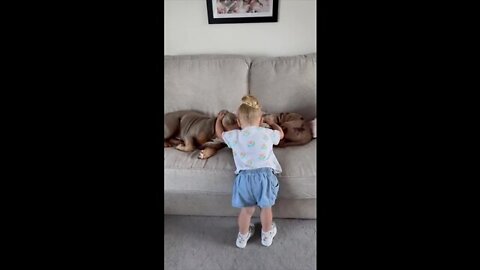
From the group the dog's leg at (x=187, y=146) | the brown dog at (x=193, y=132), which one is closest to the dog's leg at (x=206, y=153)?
the brown dog at (x=193, y=132)

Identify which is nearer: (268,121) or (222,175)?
(222,175)

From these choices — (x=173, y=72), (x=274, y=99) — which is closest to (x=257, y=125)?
(x=274, y=99)

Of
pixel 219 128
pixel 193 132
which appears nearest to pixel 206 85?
pixel 193 132

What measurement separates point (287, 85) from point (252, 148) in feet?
2.48

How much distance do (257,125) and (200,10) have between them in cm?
133

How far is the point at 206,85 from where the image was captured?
6.95ft

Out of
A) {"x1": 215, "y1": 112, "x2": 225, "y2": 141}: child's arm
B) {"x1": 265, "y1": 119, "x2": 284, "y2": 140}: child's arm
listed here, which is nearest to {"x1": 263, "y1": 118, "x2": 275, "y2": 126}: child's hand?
{"x1": 265, "y1": 119, "x2": 284, "y2": 140}: child's arm

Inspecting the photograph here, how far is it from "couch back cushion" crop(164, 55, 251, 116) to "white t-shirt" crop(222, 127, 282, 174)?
0.64 meters

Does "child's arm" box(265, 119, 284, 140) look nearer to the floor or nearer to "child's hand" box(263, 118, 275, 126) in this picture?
"child's hand" box(263, 118, 275, 126)

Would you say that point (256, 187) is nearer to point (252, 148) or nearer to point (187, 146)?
point (252, 148)

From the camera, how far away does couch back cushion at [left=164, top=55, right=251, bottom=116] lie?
2109mm

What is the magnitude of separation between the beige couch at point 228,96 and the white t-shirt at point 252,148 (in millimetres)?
117
